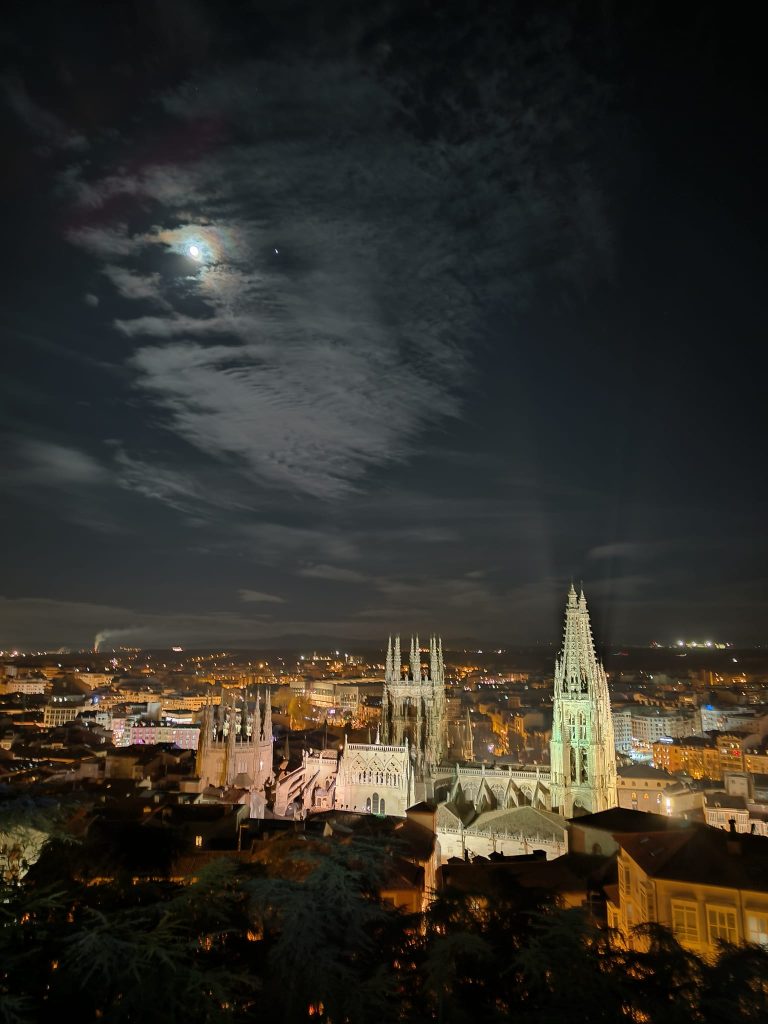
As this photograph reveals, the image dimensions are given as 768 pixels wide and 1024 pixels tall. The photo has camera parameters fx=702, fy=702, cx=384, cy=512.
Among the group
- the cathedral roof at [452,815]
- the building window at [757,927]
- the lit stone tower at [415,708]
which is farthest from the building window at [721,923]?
the lit stone tower at [415,708]

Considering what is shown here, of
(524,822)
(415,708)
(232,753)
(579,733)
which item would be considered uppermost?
(415,708)

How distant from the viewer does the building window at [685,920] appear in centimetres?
1788

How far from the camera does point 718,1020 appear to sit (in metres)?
9.47

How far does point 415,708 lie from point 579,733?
1357 centimetres

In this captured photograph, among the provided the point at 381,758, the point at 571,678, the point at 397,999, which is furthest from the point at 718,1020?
the point at 381,758

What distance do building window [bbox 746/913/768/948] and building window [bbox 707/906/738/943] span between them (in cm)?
31

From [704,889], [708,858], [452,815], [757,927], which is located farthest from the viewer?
[452,815]

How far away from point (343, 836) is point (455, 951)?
17.5 m

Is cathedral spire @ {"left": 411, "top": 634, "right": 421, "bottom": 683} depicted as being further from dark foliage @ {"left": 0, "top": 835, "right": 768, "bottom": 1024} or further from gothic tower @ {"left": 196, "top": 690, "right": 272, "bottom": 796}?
dark foliage @ {"left": 0, "top": 835, "right": 768, "bottom": 1024}

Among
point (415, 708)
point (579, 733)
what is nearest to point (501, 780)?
point (579, 733)

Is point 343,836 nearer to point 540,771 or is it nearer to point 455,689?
point 540,771

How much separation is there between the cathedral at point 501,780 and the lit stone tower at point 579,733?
0.05 meters

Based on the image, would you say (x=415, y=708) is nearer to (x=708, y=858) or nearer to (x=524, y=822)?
(x=524, y=822)

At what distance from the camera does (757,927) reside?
1720 centimetres
